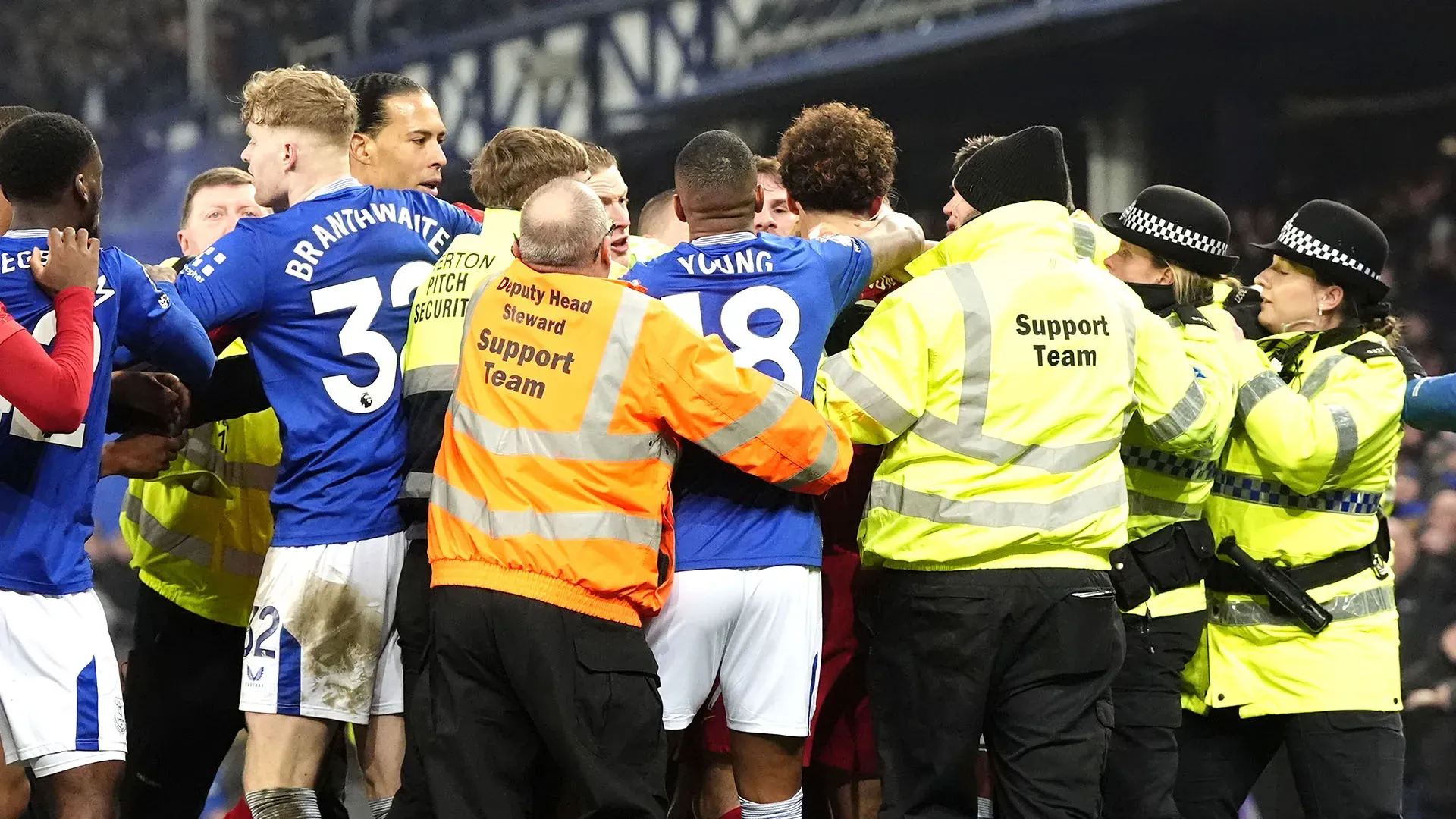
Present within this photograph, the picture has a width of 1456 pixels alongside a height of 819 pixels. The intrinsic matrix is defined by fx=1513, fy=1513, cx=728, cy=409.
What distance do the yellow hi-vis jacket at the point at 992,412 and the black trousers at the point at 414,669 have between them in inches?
44.3

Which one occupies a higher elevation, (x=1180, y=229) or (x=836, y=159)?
(x=836, y=159)

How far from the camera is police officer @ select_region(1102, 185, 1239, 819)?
4293mm

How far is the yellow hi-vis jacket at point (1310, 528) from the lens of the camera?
440 cm

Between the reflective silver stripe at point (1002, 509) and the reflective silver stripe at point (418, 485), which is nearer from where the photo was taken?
the reflective silver stripe at point (1002, 509)

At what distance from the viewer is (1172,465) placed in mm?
4359

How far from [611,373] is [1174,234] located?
193cm

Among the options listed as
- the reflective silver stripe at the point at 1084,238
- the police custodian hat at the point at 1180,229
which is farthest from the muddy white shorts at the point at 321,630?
the police custodian hat at the point at 1180,229

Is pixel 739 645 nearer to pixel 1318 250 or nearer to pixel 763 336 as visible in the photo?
pixel 763 336

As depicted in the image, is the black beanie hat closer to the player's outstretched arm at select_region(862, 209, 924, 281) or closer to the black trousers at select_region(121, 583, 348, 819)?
the player's outstretched arm at select_region(862, 209, 924, 281)

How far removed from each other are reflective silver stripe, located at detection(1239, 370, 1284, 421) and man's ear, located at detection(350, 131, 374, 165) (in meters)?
2.64

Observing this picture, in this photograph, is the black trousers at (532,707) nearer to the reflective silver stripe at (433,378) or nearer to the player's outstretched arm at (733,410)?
the player's outstretched arm at (733,410)

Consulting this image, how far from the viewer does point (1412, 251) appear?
316 inches

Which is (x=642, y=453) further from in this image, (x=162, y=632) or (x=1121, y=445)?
(x=162, y=632)

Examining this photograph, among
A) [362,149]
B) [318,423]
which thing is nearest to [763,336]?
[318,423]
